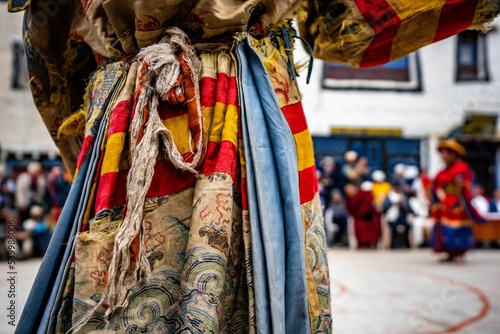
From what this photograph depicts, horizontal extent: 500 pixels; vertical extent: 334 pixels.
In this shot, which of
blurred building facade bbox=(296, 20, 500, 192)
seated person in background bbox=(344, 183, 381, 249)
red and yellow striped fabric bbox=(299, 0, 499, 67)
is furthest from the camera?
blurred building facade bbox=(296, 20, 500, 192)

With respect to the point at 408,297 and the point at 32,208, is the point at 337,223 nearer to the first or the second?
the point at 32,208

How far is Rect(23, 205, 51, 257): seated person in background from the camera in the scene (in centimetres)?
913

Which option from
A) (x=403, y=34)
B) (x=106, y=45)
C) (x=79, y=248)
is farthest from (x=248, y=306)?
(x=403, y=34)

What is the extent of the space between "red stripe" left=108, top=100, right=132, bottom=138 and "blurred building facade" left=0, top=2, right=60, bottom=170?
43.6 feet

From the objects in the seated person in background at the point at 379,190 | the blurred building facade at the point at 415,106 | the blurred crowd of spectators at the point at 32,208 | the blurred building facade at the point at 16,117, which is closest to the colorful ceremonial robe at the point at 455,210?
the seated person in background at the point at 379,190

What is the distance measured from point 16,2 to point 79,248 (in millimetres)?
781

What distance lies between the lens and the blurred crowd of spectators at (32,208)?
9.04 metres

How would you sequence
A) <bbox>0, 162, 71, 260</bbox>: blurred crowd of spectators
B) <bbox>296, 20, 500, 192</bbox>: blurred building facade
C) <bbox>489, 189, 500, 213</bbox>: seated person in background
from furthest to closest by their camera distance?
1. <bbox>296, 20, 500, 192</bbox>: blurred building facade
2. <bbox>489, 189, 500, 213</bbox>: seated person in background
3. <bbox>0, 162, 71, 260</bbox>: blurred crowd of spectators

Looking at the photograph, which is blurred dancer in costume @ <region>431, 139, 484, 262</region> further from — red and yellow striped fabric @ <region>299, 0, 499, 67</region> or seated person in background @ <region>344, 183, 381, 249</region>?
red and yellow striped fabric @ <region>299, 0, 499, 67</region>

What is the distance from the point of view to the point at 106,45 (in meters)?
1.42

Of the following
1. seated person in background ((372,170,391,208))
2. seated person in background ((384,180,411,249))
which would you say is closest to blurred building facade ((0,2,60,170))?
seated person in background ((372,170,391,208))

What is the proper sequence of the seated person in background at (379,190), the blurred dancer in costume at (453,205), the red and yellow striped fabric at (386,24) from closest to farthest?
the red and yellow striped fabric at (386,24) → the blurred dancer in costume at (453,205) → the seated person in background at (379,190)

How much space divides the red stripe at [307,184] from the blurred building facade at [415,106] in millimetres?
13169

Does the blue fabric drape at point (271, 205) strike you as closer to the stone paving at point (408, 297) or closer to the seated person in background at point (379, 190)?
the stone paving at point (408, 297)
